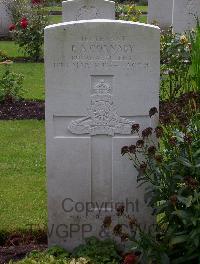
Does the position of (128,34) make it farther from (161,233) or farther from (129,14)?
(129,14)

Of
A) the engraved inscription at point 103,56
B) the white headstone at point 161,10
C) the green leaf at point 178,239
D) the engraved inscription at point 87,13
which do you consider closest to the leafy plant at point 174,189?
the green leaf at point 178,239

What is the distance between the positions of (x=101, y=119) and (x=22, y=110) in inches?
189

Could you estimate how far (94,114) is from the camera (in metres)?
4.55

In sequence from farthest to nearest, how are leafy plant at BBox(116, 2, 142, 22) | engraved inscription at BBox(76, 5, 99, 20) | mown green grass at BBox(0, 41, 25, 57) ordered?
leafy plant at BBox(116, 2, 142, 22)
mown green grass at BBox(0, 41, 25, 57)
engraved inscription at BBox(76, 5, 99, 20)

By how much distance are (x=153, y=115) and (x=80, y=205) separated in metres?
0.83

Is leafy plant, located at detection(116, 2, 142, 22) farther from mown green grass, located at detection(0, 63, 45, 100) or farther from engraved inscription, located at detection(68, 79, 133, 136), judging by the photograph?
engraved inscription, located at detection(68, 79, 133, 136)

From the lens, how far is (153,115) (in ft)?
14.9

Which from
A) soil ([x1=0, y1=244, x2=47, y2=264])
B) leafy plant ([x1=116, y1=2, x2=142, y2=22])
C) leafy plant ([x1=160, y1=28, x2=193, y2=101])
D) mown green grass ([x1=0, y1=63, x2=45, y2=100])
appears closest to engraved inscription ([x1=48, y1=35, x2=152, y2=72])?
soil ([x1=0, y1=244, x2=47, y2=264])

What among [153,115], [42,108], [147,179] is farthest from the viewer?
[42,108]

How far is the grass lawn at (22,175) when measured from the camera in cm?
541

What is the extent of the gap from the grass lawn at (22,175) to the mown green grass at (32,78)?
1.63 meters

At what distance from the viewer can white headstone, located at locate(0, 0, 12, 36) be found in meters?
18.2

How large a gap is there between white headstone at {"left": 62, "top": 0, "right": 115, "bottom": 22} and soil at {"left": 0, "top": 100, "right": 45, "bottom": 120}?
1.31m

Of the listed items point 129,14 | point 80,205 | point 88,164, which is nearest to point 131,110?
point 88,164
